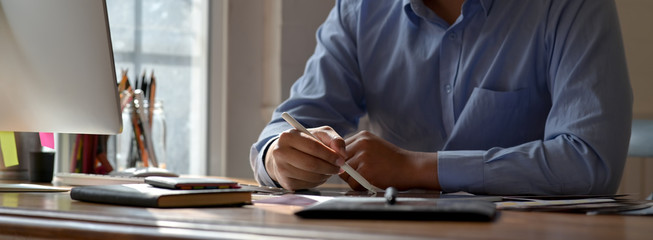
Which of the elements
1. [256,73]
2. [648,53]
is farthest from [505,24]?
[256,73]

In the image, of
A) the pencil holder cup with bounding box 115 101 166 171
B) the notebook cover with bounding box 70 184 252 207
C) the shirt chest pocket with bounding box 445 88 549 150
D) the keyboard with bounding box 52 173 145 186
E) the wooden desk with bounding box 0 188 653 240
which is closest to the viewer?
the wooden desk with bounding box 0 188 653 240

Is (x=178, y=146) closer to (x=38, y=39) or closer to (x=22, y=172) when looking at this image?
(x=22, y=172)

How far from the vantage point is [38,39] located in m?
1.22

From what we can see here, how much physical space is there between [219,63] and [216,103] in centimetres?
13

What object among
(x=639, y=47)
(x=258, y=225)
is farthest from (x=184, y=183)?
(x=639, y=47)

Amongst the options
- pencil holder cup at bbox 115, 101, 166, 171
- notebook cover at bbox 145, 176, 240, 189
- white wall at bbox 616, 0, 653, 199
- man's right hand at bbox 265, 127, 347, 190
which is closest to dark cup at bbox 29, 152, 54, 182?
pencil holder cup at bbox 115, 101, 166, 171

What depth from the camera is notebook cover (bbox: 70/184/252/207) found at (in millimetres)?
852

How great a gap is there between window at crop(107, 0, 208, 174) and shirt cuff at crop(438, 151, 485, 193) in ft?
4.50

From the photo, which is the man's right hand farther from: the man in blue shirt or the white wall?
the white wall

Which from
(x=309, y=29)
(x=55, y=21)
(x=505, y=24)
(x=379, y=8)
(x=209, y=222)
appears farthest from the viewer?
(x=309, y=29)

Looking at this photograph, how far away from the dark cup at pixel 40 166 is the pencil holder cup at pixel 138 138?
40 centimetres

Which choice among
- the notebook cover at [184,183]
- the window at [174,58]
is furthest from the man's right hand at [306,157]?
the window at [174,58]

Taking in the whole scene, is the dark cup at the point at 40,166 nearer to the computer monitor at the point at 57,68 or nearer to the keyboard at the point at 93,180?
the keyboard at the point at 93,180

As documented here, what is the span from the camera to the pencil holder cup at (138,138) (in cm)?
195
